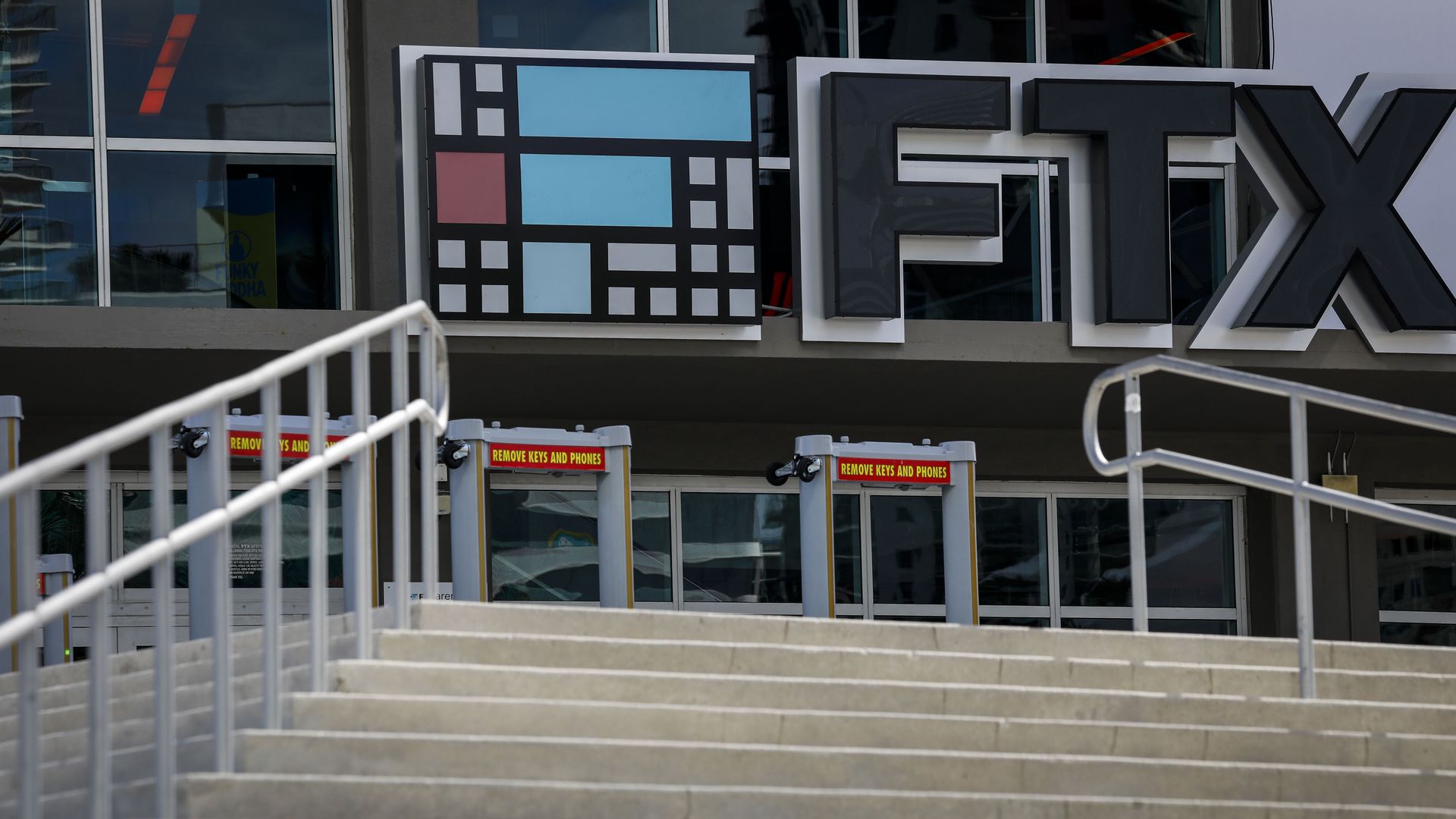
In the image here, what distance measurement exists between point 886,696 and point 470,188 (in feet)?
20.1

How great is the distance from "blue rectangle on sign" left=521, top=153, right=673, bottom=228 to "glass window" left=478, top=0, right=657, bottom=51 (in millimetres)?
2105

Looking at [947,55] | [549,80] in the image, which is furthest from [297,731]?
[947,55]

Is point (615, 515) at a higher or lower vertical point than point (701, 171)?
lower

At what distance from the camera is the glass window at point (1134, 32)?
45.5ft

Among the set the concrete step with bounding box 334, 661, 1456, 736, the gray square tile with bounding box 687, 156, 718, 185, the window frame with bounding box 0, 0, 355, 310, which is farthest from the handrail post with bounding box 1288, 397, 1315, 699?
the window frame with bounding box 0, 0, 355, 310

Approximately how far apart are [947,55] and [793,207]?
3.06 metres

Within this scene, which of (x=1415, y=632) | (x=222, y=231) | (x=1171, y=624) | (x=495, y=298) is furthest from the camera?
(x=1415, y=632)

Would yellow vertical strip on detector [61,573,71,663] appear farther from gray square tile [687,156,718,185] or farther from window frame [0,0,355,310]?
gray square tile [687,156,718,185]

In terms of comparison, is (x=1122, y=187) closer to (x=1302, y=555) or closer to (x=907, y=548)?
(x=907, y=548)

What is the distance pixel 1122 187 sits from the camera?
11492 millimetres

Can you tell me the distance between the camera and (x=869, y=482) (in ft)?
34.9

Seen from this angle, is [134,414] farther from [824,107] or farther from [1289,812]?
[1289,812]

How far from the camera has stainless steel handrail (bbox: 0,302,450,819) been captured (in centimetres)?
366

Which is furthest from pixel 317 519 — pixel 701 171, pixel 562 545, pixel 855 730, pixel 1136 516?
pixel 562 545
